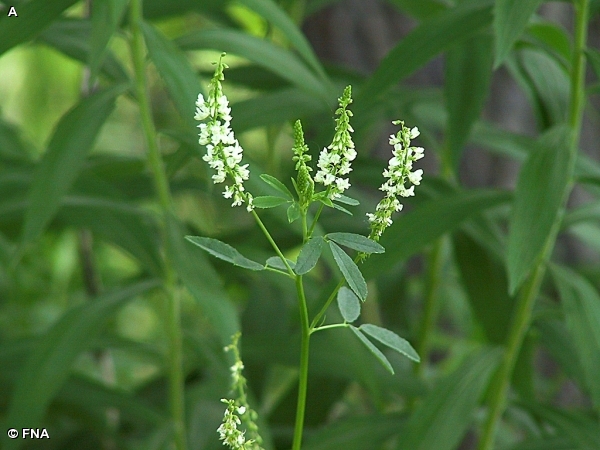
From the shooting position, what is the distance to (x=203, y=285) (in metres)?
0.64

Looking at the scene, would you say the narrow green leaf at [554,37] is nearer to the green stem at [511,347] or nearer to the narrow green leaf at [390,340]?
the green stem at [511,347]

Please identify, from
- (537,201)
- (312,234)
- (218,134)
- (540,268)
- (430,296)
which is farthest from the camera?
(430,296)

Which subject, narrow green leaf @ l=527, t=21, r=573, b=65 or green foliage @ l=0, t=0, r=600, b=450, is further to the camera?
narrow green leaf @ l=527, t=21, r=573, b=65

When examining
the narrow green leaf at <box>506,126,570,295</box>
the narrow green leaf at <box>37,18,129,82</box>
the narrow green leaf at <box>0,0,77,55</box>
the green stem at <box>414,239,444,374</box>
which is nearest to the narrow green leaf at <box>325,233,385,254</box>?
the narrow green leaf at <box>506,126,570,295</box>

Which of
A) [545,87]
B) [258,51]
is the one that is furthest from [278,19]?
[545,87]

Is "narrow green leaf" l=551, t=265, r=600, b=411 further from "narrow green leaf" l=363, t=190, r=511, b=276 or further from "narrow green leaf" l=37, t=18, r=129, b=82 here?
"narrow green leaf" l=37, t=18, r=129, b=82

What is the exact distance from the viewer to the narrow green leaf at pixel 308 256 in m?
0.32

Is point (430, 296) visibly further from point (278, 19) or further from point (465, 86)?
point (278, 19)

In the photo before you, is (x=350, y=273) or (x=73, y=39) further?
(x=73, y=39)

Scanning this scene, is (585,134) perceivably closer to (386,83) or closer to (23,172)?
(386,83)

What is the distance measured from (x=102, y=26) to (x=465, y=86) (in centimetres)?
39

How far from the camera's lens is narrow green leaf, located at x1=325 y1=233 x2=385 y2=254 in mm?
329

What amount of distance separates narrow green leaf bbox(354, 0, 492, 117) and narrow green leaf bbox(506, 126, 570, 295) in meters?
0.12

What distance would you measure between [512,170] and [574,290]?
1.98 feet
